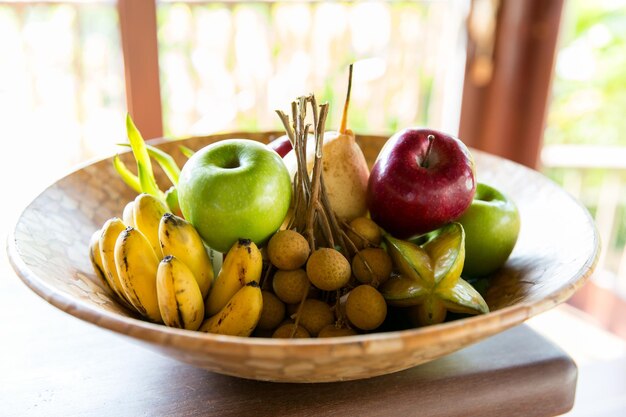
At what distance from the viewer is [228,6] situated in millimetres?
2127

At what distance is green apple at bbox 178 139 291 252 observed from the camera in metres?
0.56

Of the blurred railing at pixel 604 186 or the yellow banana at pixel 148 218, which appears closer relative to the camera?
the yellow banana at pixel 148 218

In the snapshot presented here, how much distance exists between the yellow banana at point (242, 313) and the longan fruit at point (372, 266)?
112 mm

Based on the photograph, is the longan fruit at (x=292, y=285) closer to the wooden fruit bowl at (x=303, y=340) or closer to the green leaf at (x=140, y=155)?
the wooden fruit bowl at (x=303, y=340)

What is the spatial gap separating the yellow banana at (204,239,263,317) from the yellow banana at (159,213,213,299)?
20 mm

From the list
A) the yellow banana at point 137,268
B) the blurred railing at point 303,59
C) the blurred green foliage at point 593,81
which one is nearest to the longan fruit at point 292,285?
the yellow banana at point 137,268

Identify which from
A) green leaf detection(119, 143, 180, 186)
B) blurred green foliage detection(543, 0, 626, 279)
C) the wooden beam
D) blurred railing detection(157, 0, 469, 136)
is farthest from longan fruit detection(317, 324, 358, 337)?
blurred green foliage detection(543, 0, 626, 279)

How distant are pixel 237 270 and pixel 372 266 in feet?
0.45

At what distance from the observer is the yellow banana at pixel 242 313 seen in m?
0.50

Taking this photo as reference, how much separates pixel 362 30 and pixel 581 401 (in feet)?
5.03

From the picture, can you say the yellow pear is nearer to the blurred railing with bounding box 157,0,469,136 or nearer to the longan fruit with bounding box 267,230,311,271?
the longan fruit with bounding box 267,230,311,271

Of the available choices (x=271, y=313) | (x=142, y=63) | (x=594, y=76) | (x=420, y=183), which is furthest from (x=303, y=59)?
(x=271, y=313)

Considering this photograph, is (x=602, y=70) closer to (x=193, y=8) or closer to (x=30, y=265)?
(x=193, y=8)

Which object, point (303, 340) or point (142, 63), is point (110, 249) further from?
point (142, 63)
